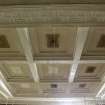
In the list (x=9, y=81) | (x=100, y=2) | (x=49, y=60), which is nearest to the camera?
(x=100, y=2)

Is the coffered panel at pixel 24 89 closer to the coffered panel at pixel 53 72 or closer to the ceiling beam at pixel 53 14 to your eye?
the coffered panel at pixel 53 72

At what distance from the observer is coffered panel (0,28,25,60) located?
2726 millimetres

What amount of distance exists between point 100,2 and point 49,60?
2163mm

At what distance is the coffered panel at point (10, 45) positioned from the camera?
8.94 ft

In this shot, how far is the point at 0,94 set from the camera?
6.09 m

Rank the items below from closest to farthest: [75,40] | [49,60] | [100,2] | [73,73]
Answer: [100,2] → [75,40] → [49,60] → [73,73]

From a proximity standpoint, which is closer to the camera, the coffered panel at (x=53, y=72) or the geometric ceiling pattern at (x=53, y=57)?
the geometric ceiling pattern at (x=53, y=57)

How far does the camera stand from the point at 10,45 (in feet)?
10.1

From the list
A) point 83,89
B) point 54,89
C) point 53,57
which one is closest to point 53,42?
point 53,57

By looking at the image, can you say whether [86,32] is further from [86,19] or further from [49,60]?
[49,60]

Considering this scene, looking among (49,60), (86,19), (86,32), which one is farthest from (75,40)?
(86,19)

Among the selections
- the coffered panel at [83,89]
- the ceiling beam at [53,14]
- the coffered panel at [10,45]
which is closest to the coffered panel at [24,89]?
the coffered panel at [83,89]

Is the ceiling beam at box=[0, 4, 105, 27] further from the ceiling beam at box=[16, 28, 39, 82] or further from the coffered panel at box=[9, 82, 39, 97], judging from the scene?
the coffered panel at box=[9, 82, 39, 97]

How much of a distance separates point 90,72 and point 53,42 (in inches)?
72.1
